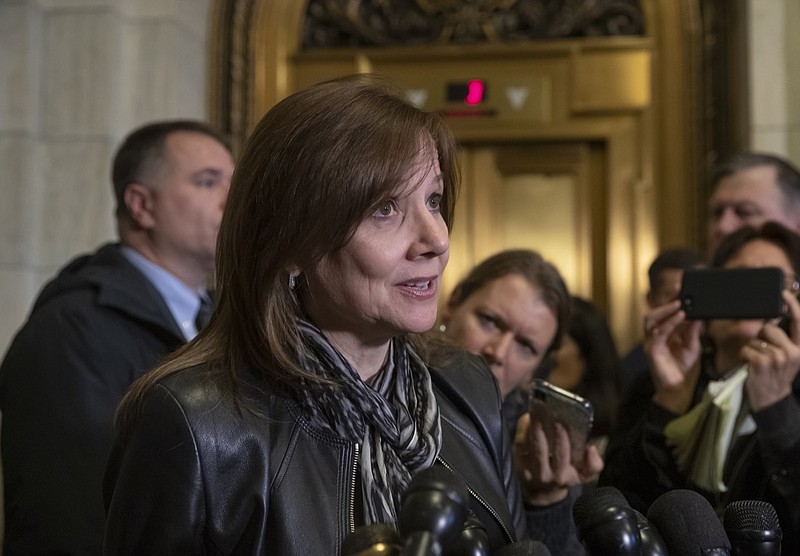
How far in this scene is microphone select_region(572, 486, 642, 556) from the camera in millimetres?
1265

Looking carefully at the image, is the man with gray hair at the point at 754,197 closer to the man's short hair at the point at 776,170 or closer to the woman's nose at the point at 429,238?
the man's short hair at the point at 776,170

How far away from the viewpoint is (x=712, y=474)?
2457 millimetres

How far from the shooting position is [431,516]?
1.12 meters

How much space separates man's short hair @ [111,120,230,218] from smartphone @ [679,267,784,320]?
5.31 ft

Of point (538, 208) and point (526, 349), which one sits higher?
point (538, 208)

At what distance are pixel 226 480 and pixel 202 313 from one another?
5.56ft

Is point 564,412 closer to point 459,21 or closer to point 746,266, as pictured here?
point 746,266

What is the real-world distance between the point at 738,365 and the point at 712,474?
0.38 metres

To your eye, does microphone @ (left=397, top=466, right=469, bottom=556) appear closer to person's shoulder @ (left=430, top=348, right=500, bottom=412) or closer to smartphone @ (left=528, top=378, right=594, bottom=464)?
person's shoulder @ (left=430, top=348, right=500, bottom=412)

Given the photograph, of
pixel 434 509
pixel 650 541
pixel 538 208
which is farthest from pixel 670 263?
pixel 434 509

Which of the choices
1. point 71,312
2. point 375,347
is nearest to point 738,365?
point 375,347

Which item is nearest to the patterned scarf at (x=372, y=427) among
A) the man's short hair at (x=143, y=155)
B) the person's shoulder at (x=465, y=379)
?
the person's shoulder at (x=465, y=379)

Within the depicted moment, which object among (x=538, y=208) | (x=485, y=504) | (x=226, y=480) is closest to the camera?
(x=226, y=480)

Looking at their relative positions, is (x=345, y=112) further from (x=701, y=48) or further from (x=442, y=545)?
(x=701, y=48)
